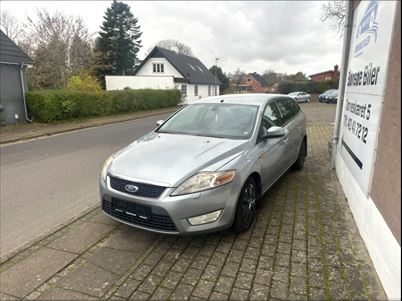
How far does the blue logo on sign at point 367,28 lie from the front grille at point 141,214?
3.16 metres

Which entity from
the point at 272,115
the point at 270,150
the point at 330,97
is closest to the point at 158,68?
the point at 330,97

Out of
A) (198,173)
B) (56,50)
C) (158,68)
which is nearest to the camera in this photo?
(198,173)

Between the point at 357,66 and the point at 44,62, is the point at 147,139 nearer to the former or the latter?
the point at 357,66

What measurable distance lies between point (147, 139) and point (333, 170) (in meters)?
3.79

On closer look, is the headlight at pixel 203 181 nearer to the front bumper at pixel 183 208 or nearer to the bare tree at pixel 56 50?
the front bumper at pixel 183 208

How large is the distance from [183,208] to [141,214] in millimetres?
482

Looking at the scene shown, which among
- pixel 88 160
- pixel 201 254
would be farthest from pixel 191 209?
pixel 88 160

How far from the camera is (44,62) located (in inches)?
1093

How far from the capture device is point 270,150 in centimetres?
413

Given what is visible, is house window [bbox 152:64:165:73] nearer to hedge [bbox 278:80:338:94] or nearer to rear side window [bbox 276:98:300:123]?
hedge [bbox 278:80:338:94]

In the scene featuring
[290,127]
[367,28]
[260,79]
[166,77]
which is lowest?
[290,127]

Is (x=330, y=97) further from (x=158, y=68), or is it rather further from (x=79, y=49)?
(x=79, y=49)

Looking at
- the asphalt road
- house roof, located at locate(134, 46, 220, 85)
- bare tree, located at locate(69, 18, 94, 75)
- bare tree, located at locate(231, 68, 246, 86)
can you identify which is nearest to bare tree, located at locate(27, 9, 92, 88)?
bare tree, located at locate(69, 18, 94, 75)

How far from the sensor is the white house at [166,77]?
32.3m
